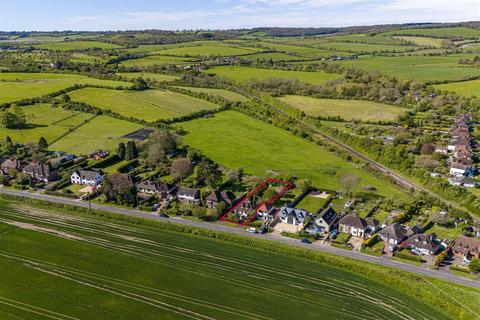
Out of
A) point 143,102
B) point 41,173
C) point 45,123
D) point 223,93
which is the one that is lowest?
point 41,173

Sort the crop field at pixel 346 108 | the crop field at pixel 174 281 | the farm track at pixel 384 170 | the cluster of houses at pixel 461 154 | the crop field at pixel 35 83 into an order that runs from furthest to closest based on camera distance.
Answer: the crop field at pixel 35 83 → the crop field at pixel 346 108 → the cluster of houses at pixel 461 154 → the farm track at pixel 384 170 → the crop field at pixel 174 281

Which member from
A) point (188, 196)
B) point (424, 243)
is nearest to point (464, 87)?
point (424, 243)

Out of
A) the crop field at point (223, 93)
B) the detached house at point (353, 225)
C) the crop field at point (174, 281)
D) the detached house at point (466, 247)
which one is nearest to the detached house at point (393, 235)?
the detached house at point (353, 225)

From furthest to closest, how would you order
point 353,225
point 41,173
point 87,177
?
point 41,173
point 87,177
point 353,225

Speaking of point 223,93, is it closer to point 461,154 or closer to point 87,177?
point 87,177

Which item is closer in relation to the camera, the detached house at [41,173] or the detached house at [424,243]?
the detached house at [424,243]

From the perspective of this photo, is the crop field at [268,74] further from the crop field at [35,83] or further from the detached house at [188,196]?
the detached house at [188,196]
